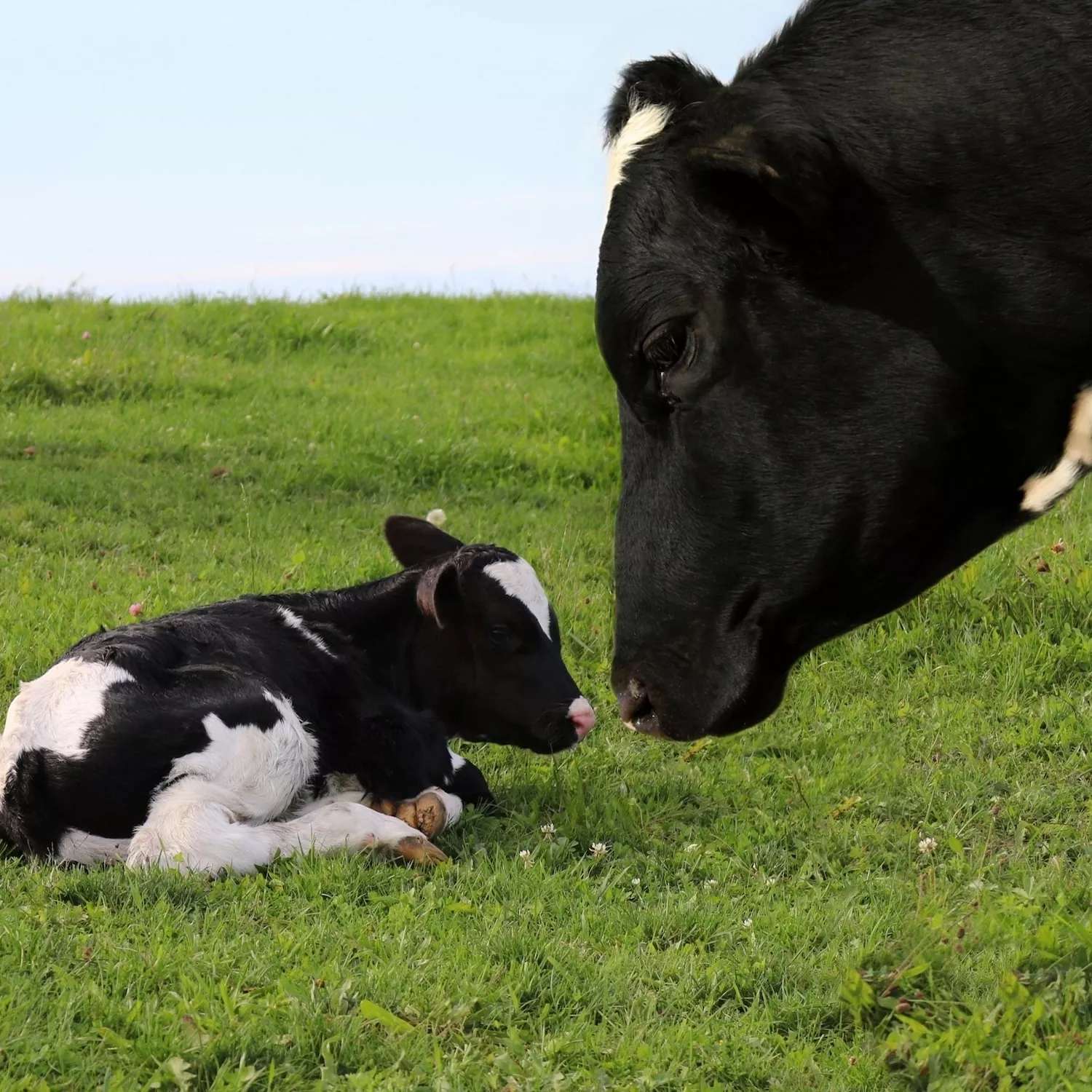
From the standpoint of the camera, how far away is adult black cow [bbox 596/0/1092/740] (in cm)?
307

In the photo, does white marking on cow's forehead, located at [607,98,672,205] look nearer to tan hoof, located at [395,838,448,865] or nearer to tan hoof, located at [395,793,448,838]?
tan hoof, located at [395,838,448,865]

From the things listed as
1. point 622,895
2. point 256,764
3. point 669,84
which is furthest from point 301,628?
point 669,84

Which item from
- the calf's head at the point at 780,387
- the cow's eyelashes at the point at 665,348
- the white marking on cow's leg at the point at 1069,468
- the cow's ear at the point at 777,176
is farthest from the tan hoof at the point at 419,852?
the cow's ear at the point at 777,176

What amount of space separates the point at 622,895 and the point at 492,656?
1716 mm

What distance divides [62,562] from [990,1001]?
→ 6680mm

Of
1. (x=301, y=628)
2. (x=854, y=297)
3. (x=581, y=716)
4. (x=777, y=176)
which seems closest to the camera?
(x=777, y=176)

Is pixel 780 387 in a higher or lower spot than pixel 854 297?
lower

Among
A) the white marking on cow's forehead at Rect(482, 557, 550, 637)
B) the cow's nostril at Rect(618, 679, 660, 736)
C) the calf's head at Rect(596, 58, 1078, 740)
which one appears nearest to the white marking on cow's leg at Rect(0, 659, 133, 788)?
the white marking on cow's forehead at Rect(482, 557, 550, 637)

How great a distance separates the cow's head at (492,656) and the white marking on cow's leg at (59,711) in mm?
1446

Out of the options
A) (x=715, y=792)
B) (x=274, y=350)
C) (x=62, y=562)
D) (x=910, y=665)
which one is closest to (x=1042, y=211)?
(x=715, y=792)

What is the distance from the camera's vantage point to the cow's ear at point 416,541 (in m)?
6.98

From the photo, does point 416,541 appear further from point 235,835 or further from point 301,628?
point 235,835

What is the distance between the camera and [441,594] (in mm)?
6359

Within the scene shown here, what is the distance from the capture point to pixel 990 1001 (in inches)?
156
